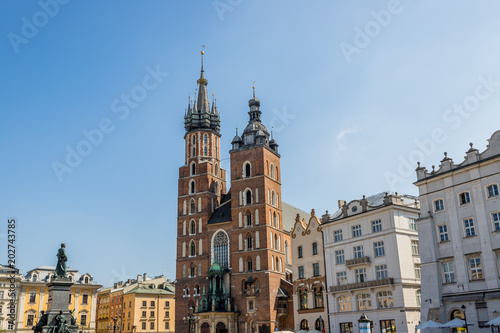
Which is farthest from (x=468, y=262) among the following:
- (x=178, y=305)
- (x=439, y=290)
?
(x=178, y=305)

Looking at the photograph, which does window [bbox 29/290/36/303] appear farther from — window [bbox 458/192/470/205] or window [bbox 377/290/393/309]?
window [bbox 458/192/470/205]

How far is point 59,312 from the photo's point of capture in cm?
3123

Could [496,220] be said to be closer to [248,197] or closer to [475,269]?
[475,269]

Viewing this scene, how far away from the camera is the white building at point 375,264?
38719mm

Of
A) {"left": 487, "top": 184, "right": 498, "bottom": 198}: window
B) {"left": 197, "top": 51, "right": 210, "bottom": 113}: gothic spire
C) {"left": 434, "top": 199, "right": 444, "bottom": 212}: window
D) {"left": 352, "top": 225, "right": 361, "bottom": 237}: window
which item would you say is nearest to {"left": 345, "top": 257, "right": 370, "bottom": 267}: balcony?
{"left": 352, "top": 225, "right": 361, "bottom": 237}: window

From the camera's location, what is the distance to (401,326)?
37719 millimetres

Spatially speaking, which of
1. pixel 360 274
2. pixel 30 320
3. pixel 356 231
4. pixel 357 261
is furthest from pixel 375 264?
pixel 30 320

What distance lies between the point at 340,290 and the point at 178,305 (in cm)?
2678

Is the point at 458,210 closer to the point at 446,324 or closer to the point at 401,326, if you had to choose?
the point at 446,324

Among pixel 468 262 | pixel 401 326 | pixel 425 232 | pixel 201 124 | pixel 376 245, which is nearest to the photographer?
pixel 468 262

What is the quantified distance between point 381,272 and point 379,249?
1.87m

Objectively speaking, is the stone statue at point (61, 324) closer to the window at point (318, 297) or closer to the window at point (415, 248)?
the window at point (318, 297)

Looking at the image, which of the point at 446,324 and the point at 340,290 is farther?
the point at 340,290

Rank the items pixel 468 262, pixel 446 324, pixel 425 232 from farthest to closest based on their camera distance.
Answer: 1. pixel 425 232
2. pixel 468 262
3. pixel 446 324
